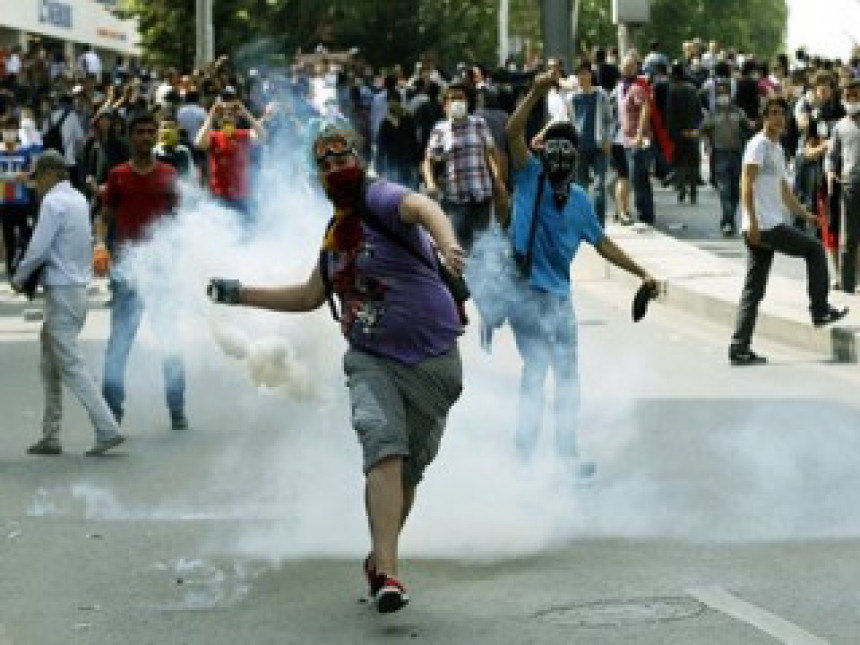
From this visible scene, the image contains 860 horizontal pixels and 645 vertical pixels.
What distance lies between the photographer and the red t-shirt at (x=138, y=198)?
13609 millimetres

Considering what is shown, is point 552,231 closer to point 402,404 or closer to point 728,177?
point 402,404

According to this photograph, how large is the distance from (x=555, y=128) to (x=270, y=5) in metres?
48.4

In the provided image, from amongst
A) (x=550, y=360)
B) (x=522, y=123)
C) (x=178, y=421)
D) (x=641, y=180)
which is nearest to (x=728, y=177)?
(x=641, y=180)

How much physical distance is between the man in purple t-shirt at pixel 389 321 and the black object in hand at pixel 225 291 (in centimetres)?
44

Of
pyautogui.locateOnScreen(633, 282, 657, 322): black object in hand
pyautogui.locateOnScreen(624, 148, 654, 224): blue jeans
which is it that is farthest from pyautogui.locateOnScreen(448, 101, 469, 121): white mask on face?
pyautogui.locateOnScreen(633, 282, 657, 322): black object in hand

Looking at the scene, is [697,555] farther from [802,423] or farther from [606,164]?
[606,164]

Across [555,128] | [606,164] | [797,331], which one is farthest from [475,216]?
[555,128]

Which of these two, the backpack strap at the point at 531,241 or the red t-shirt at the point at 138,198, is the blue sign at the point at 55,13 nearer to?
the red t-shirt at the point at 138,198

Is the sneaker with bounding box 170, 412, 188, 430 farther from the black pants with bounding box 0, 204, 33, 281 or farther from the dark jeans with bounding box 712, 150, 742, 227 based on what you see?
the dark jeans with bounding box 712, 150, 742, 227

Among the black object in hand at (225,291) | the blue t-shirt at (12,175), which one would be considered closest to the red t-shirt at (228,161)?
the blue t-shirt at (12,175)

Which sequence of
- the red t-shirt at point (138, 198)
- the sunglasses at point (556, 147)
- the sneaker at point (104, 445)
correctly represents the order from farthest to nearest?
the red t-shirt at point (138, 198) < the sneaker at point (104, 445) < the sunglasses at point (556, 147)

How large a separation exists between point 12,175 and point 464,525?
16.6 m

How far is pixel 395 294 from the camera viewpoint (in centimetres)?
832

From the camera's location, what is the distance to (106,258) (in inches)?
521
